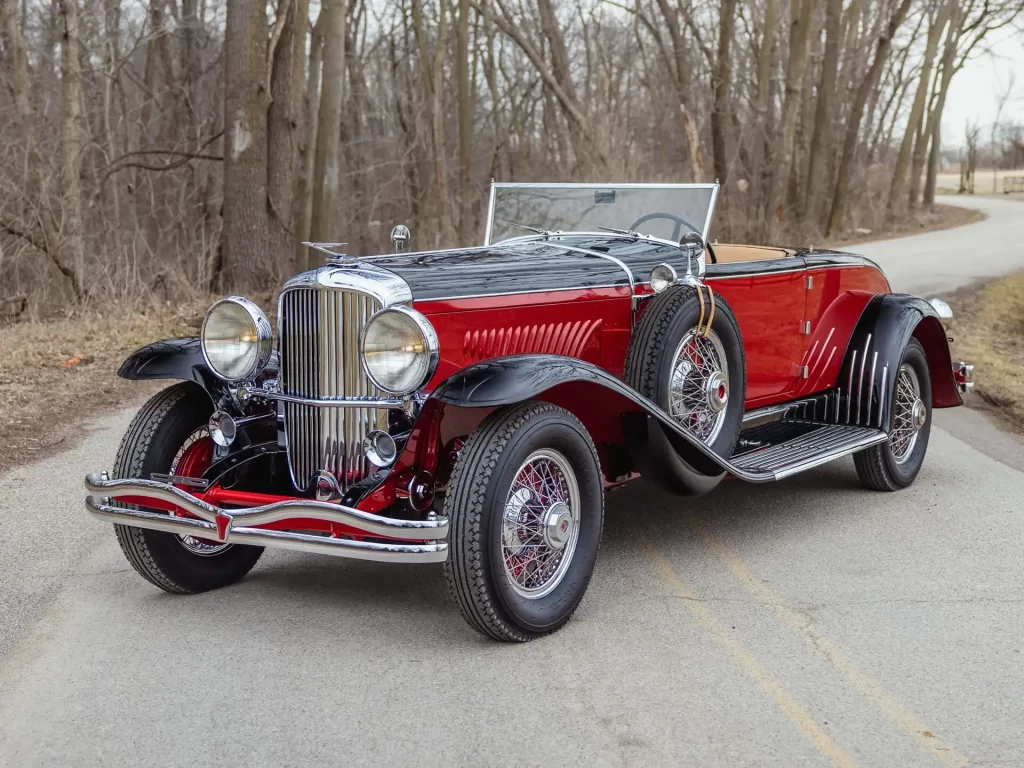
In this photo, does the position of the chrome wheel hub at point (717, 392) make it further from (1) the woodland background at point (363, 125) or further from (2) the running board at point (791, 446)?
(1) the woodland background at point (363, 125)

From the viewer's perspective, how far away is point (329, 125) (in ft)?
53.1

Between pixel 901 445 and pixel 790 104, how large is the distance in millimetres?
19158

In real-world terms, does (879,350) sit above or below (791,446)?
above

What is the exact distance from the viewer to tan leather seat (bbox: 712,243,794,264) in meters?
6.51

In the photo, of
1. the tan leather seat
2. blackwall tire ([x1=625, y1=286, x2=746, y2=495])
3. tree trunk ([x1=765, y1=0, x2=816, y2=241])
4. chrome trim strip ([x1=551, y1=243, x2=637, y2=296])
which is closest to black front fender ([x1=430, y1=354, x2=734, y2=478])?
blackwall tire ([x1=625, y1=286, x2=746, y2=495])

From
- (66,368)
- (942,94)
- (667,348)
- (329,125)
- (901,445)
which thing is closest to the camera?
(667,348)

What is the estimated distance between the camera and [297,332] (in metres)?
4.36

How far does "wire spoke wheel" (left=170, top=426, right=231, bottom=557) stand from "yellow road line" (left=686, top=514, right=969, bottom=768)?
2249 millimetres

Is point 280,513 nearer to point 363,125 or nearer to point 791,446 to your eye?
point 791,446

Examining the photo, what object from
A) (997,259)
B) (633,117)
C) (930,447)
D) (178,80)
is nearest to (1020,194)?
(633,117)

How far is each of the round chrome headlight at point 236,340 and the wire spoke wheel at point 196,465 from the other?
12.9 inches

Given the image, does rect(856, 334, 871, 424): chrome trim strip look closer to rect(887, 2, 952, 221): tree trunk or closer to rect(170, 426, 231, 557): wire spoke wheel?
rect(170, 426, 231, 557): wire spoke wheel

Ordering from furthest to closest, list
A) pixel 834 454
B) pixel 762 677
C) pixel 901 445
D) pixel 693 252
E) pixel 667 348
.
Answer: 1. pixel 901 445
2. pixel 834 454
3. pixel 693 252
4. pixel 667 348
5. pixel 762 677

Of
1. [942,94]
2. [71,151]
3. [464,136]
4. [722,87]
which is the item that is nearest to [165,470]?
[71,151]
